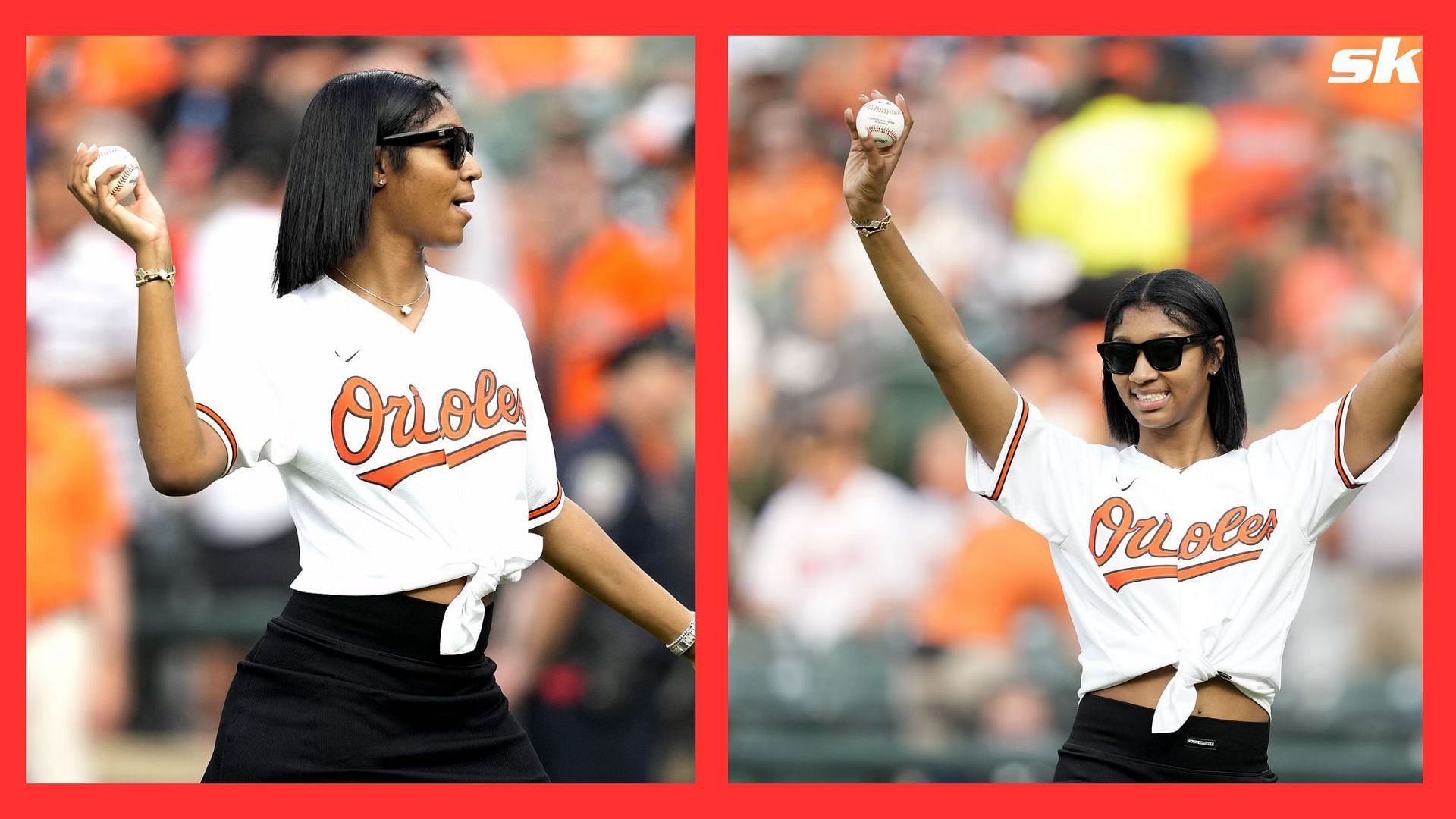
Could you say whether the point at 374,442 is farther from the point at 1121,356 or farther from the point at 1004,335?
the point at 1004,335

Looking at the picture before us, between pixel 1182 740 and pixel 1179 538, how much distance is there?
39 cm

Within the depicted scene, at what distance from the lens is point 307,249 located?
266 cm

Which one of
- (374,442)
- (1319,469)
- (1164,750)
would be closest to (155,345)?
(374,442)

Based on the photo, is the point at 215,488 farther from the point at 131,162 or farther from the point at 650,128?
the point at 131,162

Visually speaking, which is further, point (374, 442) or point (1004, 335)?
point (1004, 335)

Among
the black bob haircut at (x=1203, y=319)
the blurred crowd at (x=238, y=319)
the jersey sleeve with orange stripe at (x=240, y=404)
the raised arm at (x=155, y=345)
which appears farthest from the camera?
the blurred crowd at (x=238, y=319)

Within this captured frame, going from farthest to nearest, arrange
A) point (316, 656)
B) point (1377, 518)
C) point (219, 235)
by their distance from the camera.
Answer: point (1377, 518) < point (219, 235) < point (316, 656)

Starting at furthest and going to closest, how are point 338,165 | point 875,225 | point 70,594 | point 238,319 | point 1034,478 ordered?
point 70,594, point 238,319, point 1034,478, point 875,225, point 338,165

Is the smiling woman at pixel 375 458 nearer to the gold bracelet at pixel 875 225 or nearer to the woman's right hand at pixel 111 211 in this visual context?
the woman's right hand at pixel 111 211

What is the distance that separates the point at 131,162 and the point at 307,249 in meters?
0.38

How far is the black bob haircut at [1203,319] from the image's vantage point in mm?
3066

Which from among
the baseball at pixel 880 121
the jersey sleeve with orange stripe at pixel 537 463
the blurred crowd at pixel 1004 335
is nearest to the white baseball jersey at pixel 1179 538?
the baseball at pixel 880 121

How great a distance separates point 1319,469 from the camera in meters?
2.99

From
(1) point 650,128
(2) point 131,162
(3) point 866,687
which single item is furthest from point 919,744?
(2) point 131,162
